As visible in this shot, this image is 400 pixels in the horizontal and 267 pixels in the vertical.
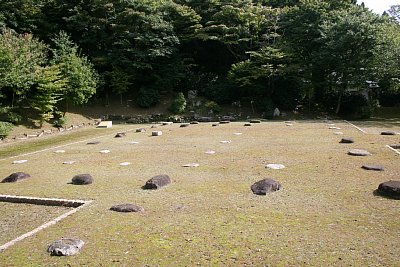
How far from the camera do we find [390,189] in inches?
217

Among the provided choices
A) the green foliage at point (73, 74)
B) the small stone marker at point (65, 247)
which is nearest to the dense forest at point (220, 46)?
the green foliage at point (73, 74)

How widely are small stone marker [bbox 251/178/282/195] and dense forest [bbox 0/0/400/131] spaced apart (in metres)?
15.2

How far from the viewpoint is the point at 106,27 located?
24.8 meters

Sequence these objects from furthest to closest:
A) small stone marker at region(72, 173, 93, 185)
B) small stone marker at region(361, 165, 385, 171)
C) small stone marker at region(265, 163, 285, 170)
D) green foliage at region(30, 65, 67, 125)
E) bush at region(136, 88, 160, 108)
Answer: bush at region(136, 88, 160, 108) → green foliage at region(30, 65, 67, 125) → small stone marker at region(265, 163, 285, 170) → small stone marker at region(361, 165, 385, 171) → small stone marker at region(72, 173, 93, 185)

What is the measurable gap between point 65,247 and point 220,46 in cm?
2557

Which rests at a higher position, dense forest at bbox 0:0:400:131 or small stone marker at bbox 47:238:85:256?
dense forest at bbox 0:0:400:131

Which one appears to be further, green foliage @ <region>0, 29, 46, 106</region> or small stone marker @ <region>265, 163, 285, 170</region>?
green foliage @ <region>0, 29, 46, 106</region>

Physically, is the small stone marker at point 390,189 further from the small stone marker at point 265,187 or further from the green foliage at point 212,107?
the green foliage at point 212,107

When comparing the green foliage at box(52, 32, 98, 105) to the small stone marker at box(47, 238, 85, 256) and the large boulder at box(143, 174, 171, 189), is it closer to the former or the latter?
the large boulder at box(143, 174, 171, 189)

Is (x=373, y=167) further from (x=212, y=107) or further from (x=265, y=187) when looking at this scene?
(x=212, y=107)

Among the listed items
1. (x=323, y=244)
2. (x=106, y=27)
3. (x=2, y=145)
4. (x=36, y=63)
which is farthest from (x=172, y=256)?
(x=106, y=27)

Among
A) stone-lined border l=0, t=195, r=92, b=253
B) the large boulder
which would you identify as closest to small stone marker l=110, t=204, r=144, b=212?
stone-lined border l=0, t=195, r=92, b=253

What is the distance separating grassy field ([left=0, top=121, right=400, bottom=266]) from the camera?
3848 millimetres

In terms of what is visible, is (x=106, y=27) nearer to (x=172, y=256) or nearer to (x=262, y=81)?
(x=262, y=81)
